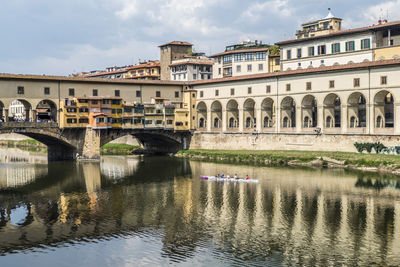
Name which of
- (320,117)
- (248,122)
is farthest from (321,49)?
(320,117)

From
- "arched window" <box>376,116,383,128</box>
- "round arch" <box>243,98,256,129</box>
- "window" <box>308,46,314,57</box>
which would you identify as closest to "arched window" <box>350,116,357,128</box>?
"arched window" <box>376,116,383,128</box>

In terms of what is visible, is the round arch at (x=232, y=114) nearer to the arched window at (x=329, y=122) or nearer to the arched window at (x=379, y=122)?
the arched window at (x=329, y=122)

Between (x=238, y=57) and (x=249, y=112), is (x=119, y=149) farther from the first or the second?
(x=238, y=57)

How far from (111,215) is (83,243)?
22.9 ft

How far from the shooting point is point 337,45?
267 ft

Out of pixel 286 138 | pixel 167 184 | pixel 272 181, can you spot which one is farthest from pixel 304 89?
pixel 167 184

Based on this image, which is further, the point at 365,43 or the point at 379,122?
the point at 365,43

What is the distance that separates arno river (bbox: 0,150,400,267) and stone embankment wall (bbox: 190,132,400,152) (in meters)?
9.19

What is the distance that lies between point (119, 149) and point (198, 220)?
198ft

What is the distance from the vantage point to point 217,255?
92.6 ft

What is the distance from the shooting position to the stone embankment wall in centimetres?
6625

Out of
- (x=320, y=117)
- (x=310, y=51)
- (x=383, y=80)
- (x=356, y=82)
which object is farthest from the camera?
(x=310, y=51)

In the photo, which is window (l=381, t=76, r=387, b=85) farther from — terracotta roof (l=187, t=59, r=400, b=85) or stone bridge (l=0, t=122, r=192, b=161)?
stone bridge (l=0, t=122, r=192, b=161)

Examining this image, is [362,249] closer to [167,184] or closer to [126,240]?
[126,240]
